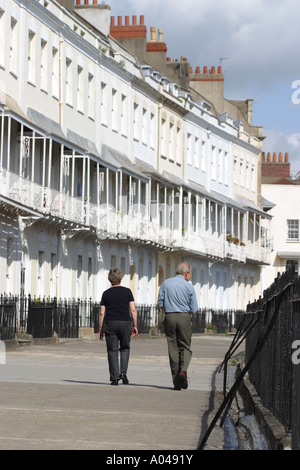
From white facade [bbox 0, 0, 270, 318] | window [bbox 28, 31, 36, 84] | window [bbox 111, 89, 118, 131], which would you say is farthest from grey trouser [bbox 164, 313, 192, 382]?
window [bbox 111, 89, 118, 131]

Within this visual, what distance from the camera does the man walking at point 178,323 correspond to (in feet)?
54.4

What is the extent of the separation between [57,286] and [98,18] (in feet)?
49.2

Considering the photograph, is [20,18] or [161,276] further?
[161,276]

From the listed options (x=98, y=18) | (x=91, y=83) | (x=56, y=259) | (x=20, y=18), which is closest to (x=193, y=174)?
(x=98, y=18)

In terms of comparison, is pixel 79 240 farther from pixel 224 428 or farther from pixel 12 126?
pixel 224 428

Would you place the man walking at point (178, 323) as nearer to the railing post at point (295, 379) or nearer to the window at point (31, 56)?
the railing post at point (295, 379)

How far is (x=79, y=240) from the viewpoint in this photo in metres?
43.3

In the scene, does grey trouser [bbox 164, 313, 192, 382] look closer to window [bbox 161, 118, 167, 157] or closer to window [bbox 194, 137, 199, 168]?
window [bbox 161, 118, 167, 157]

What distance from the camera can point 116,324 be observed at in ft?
56.5

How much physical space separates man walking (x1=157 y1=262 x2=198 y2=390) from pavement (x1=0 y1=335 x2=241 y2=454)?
0.34m

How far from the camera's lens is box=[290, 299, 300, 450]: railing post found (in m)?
8.20

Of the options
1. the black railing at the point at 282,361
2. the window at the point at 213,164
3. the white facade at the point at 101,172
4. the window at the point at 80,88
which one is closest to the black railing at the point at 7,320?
the white facade at the point at 101,172

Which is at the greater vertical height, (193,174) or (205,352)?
(193,174)
